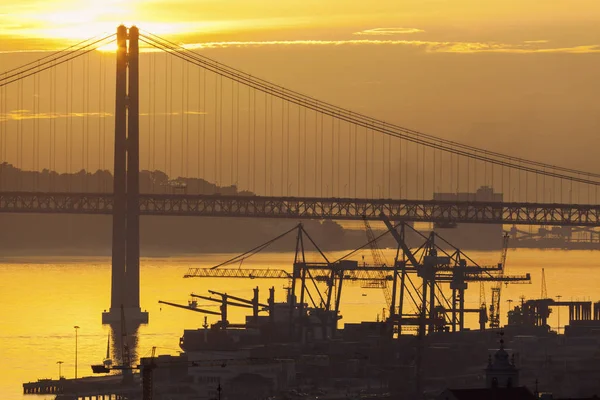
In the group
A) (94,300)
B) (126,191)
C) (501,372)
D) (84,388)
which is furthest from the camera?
(94,300)

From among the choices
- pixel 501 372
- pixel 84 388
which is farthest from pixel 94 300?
pixel 501 372

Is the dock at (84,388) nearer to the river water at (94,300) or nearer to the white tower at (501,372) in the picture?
the river water at (94,300)

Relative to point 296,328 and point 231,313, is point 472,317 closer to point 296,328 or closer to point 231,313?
point 231,313

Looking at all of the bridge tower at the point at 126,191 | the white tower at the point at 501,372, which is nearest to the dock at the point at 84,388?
the white tower at the point at 501,372

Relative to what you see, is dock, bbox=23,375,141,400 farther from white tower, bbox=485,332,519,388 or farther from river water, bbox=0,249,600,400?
white tower, bbox=485,332,519,388

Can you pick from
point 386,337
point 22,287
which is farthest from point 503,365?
point 22,287

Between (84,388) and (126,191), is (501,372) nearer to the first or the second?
(84,388)

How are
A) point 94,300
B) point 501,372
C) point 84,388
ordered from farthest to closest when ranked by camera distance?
point 94,300
point 84,388
point 501,372
